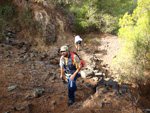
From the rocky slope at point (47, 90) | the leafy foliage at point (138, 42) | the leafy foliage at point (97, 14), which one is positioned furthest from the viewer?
the leafy foliage at point (97, 14)

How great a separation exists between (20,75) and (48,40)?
204 inches

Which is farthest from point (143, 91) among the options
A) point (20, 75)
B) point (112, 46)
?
point (112, 46)

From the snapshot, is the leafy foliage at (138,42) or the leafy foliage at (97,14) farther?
the leafy foliage at (97,14)

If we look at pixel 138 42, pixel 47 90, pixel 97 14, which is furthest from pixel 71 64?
pixel 97 14

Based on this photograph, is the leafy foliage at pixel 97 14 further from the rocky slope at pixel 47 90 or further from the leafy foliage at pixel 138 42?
the leafy foliage at pixel 138 42

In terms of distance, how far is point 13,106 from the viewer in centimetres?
264

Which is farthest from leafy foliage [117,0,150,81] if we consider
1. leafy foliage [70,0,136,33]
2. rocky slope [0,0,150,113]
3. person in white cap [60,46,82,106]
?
leafy foliage [70,0,136,33]

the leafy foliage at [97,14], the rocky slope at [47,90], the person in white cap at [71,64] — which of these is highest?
the leafy foliage at [97,14]

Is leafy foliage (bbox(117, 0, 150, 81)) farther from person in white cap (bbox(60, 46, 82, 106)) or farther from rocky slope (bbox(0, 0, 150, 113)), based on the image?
person in white cap (bbox(60, 46, 82, 106))

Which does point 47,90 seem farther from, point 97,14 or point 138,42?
point 97,14

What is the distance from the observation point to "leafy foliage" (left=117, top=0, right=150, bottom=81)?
471 centimetres

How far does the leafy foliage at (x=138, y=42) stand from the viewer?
4.71 meters

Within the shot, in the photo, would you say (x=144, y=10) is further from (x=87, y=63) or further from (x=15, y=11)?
(x=15, y=11)

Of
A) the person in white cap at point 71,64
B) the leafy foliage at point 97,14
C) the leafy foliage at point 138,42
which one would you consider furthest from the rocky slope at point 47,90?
the leafy foliage at point 97,14
